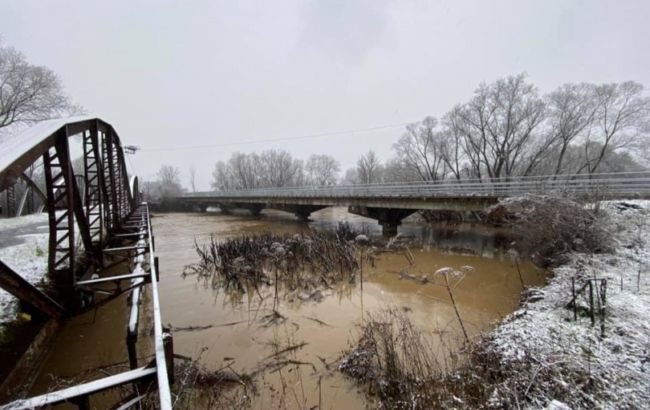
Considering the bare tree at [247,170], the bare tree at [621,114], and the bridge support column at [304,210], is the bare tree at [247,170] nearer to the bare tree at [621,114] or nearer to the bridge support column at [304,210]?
the bridge support column at [304,210]

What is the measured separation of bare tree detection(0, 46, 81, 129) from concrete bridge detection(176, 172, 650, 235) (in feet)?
66.0

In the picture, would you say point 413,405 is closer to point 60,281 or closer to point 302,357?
point 302,357

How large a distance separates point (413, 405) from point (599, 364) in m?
2.80

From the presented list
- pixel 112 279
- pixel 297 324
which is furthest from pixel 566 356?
pixel 112 279

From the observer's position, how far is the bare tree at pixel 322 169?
292 feet

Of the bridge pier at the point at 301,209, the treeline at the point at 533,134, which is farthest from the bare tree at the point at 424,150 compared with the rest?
the bridge pier at the point at 301,209

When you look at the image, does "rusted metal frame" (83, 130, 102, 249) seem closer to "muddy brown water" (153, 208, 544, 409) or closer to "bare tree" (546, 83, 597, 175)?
"muddy brown water" (153, 208, 544, 409)

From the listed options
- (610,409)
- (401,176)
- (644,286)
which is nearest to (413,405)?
(610,409)

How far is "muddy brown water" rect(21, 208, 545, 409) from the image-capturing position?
459 cm

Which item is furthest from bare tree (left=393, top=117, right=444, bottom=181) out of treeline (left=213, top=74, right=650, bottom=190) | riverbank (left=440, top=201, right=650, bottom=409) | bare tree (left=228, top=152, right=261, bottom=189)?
bare tree (left=228, top=152, right=261, bottom=189)

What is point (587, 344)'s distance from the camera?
14.7 ft

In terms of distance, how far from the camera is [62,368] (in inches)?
188

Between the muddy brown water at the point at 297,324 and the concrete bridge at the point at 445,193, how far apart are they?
14.8 feet

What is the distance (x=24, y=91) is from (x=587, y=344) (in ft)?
106
